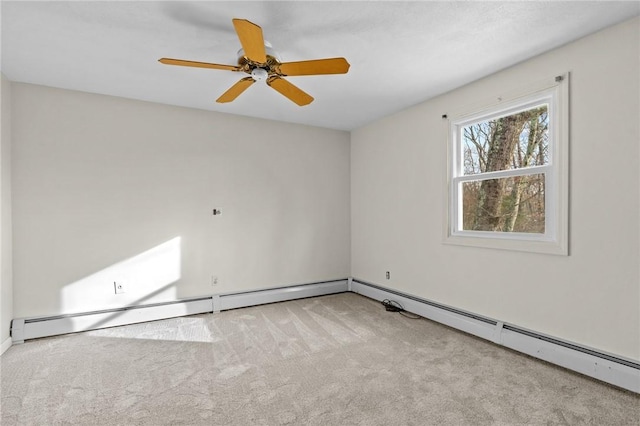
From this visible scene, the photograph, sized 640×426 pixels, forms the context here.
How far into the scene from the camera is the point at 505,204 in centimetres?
296

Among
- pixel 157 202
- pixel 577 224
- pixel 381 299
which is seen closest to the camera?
pixel 577 224

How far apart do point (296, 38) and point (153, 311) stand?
3132 millimetres

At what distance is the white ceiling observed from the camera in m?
1.95

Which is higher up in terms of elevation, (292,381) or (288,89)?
(288,89)

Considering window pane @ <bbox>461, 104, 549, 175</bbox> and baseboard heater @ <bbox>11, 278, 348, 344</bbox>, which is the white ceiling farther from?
baseboard heater @ <bbox>11, 278, 348, 344</bbox>

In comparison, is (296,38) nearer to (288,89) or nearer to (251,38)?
(288,89)

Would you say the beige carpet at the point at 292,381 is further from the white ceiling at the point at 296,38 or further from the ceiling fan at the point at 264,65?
the white ceiling at the point at 296,38

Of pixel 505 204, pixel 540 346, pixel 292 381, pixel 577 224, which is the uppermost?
pixel 505 204

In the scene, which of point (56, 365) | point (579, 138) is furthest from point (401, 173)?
point (56, 365)

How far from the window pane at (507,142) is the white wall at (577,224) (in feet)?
0.82

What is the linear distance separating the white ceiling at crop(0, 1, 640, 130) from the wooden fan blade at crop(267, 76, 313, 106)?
253 millimetres

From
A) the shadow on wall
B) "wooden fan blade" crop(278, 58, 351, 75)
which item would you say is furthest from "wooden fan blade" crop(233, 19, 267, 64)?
the shadow on wall

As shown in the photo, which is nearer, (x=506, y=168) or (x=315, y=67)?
(x=315, y=67)

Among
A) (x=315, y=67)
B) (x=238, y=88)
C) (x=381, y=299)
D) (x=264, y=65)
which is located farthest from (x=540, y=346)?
(x=238, y=88)
